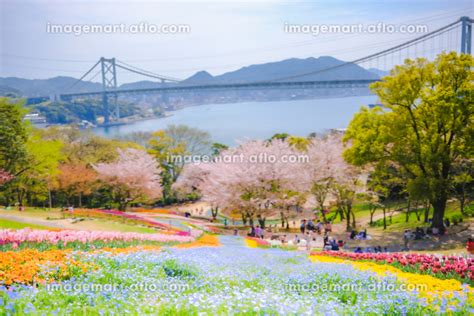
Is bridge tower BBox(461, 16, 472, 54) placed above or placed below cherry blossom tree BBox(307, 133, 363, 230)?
above

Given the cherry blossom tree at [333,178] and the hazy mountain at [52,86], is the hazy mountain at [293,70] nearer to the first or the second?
the hazy mountain at [52,86]

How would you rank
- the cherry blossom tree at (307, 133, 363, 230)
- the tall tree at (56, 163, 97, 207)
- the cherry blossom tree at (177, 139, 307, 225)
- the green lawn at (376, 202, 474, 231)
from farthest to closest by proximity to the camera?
the tall tree at (56, 163, 97, 207), the cherry blossom tree at (177, 139, 307, 225), the cherry blossom tree at (307, 133, 363, 230), the green lawn at (376, 202, 474, 231)

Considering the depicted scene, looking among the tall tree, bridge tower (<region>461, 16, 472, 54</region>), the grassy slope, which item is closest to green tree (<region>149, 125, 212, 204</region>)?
the tall tree

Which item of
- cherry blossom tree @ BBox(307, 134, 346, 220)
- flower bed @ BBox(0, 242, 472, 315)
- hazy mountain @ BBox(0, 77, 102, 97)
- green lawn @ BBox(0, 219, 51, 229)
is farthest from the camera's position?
hazy mountain @ BBox(0, 77, 102, 97)

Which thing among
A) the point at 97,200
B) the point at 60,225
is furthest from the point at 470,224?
the point at 97,200

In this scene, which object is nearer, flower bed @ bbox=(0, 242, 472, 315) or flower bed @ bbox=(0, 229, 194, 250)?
flower bed @ bbox=(0, 242, 472, 315)

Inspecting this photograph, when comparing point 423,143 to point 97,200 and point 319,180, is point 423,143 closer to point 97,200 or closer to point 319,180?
point 319,180

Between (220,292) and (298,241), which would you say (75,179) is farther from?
(220,292)

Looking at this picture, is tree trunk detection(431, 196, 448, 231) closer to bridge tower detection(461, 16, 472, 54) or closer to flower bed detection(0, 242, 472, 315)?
flower bed detection(0, 242, 472, 315)
